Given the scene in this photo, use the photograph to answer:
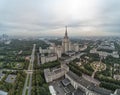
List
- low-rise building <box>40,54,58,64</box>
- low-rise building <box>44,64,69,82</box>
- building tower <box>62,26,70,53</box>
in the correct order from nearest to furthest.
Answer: low-rise building <box>44,64,69,82</box>
low-rise building <box>40,54,58,64</box>
building tower <box>62,26,70,53</box>

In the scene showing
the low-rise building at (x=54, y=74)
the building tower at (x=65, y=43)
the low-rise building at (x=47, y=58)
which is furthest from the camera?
the building tower at (x=65, y=43)

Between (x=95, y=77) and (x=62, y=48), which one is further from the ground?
(x=62, y=48)

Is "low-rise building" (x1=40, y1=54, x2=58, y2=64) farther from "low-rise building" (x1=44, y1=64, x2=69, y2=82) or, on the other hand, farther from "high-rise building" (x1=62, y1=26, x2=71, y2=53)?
"low-rise building" (x1=44, y1=64, x2=69, y2=82)

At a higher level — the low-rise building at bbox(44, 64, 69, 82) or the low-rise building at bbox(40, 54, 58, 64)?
the low-rise building at bbox(40, 54, 58, 64)

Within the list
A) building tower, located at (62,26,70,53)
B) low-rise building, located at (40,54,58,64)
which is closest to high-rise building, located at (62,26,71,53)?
building tower, located at (62,26,70,53)

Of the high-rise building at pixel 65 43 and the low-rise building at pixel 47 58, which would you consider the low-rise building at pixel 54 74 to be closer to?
the low-rise building at pixel 47 58

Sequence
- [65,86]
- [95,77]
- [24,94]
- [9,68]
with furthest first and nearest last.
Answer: [9,68] < [95,77] < [65,86] < [24,94]

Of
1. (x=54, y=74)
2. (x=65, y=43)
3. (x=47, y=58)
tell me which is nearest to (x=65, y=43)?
(x=65, y=43)

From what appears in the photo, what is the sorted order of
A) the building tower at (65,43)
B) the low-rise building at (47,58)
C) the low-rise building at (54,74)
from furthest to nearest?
the building tower at (65,43) → the low-rise building at (47,58) → the low-rise building at (54,74)

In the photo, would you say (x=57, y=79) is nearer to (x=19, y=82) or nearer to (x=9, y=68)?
(x=19, y=82)

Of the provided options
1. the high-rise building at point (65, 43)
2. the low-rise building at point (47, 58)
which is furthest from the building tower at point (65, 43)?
the low-rise building at point (47, 58)

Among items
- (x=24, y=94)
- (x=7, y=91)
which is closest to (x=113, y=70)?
(x=24, y=94)
